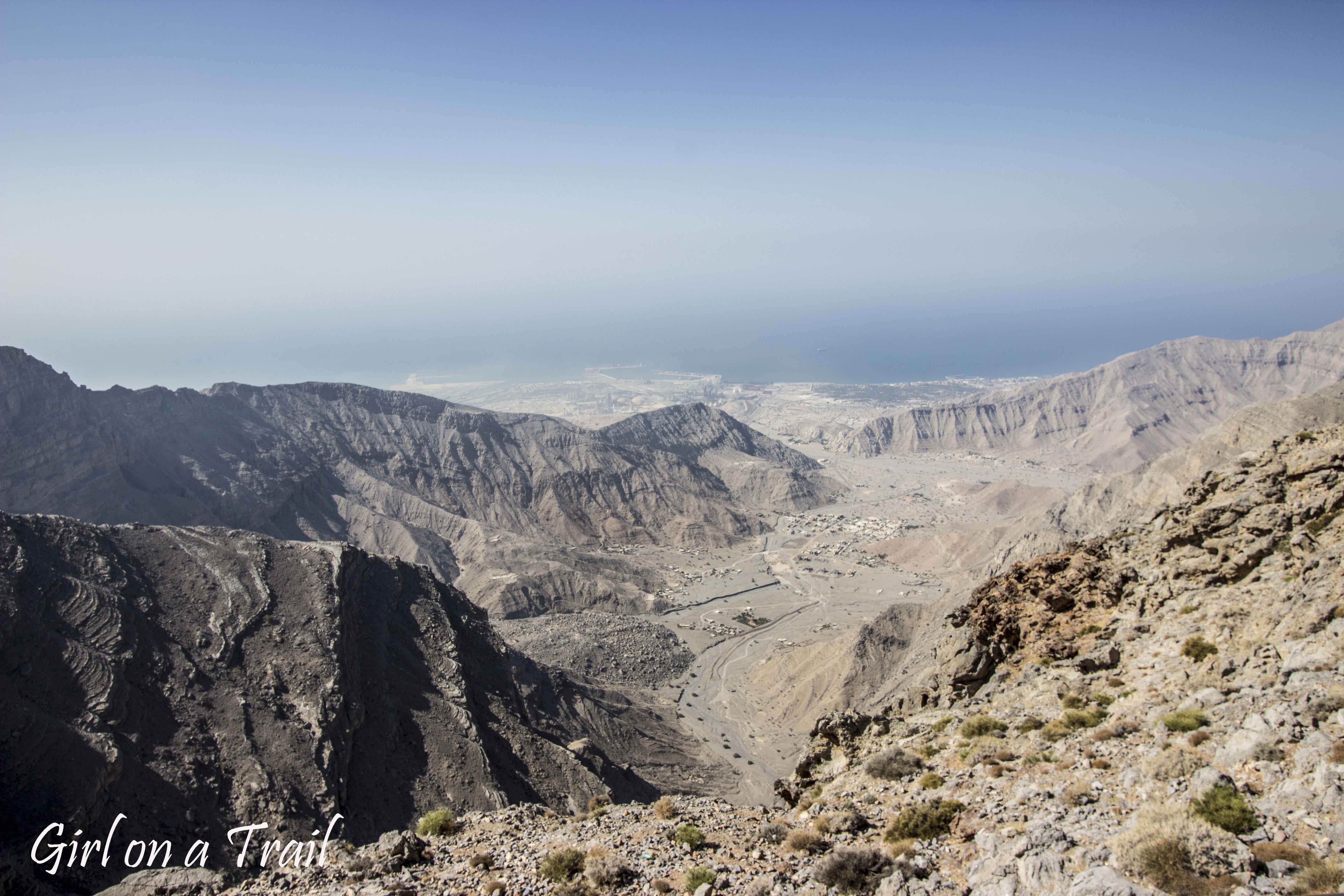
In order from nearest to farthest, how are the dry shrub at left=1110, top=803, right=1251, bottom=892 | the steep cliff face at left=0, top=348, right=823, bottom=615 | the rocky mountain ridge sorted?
the dry shrub at left=1110, top=803, right=1251, bottom=892 → the rocky mountain ridge → the steep cliff face at left=0, top=348, right=823, bottom=615

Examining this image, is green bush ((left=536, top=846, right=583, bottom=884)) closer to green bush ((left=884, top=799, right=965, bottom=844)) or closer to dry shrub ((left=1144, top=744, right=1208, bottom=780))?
green bush ((left=884, top=799, right=965, bottom=844))

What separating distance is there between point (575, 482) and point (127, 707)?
290 ft

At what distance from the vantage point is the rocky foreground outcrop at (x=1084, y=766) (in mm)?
9930

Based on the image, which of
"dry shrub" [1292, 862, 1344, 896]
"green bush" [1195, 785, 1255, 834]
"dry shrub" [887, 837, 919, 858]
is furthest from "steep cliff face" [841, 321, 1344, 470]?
"dry shrub" [1292, 862, 1344, 896]

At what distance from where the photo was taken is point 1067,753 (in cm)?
1414

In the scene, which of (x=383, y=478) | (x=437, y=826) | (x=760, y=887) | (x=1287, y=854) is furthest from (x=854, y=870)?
(x=383, y=478)

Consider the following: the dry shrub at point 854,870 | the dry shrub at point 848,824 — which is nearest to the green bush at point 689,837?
the dry shrub at point 848,824

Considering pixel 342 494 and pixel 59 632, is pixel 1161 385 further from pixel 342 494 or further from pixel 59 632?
pixel 59 632

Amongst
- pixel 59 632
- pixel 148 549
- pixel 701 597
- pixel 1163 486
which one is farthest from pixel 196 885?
pixel 1163 486

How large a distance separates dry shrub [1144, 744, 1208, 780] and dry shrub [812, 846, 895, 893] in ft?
15.6

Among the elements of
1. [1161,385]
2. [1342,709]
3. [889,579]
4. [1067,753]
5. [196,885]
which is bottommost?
[889,579]

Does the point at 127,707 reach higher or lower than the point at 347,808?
higher

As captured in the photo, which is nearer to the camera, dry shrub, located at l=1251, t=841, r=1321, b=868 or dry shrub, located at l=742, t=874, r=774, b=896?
dry shrub, located at l=1251, t=841, r=1321, b=868

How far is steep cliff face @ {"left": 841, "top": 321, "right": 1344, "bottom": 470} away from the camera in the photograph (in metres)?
162
